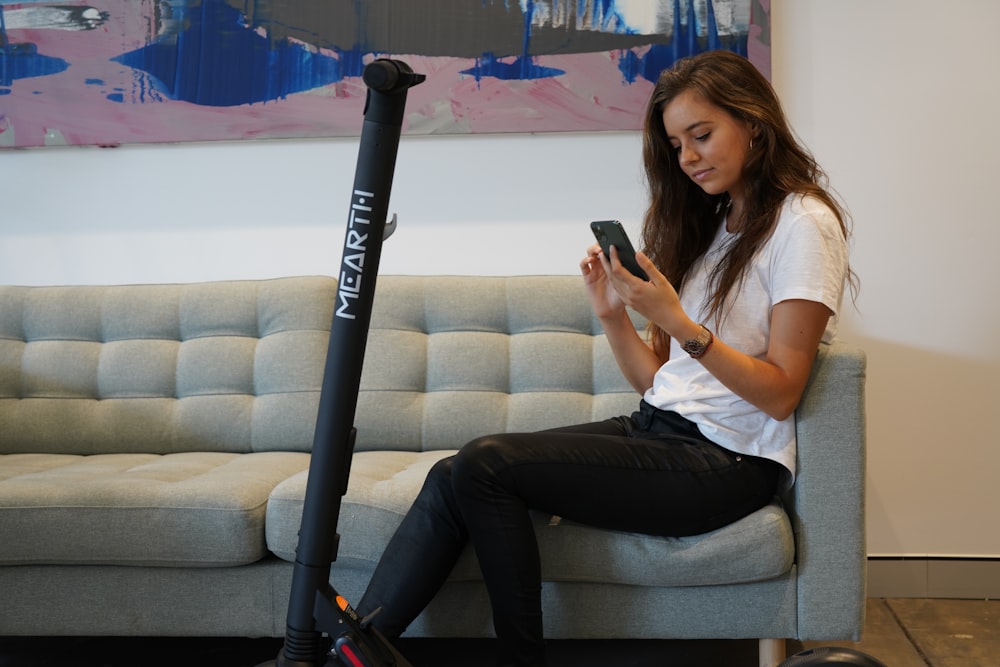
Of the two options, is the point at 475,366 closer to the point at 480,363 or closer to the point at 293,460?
the point at 480,363

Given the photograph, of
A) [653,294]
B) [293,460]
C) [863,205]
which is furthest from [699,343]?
[863,205]

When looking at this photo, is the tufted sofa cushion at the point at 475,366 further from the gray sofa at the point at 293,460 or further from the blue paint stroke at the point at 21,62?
the blue paint stroke at the point at 21,62

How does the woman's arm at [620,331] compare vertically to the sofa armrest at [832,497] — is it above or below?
above

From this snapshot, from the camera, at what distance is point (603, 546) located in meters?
1.51

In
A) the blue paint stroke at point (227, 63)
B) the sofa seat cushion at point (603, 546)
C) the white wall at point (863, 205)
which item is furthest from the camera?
the blue paint stroke at point (227, 63)

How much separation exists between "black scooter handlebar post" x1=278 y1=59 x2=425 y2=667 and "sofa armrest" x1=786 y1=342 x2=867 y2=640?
2.64 ft

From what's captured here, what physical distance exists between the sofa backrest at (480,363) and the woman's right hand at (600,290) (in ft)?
1.44

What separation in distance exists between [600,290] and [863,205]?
1.01 metres

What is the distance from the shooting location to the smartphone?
1.40 meters

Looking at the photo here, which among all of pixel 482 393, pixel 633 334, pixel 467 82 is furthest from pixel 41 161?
pixel 633 334

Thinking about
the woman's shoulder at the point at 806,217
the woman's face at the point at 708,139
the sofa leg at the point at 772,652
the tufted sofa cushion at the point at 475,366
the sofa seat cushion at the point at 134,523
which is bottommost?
Result: the sofa leg at the point at 772,652

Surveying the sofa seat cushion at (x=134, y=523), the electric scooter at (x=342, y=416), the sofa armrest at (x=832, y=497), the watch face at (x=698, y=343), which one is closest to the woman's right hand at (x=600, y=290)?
the watch face at (x=698, y=343)

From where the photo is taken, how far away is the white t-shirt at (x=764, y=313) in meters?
1.39

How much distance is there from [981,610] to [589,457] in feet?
4.40
